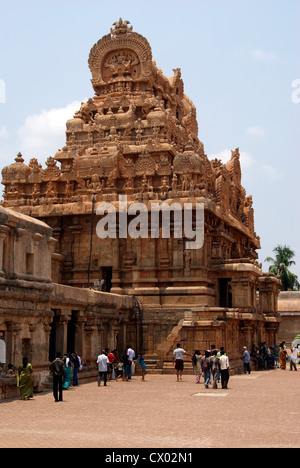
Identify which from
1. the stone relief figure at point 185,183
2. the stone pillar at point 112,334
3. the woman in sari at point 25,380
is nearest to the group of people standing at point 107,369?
the woman in sari at point 25,380

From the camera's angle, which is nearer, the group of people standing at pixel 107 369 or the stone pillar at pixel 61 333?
the group of people standing at pixel 107 369

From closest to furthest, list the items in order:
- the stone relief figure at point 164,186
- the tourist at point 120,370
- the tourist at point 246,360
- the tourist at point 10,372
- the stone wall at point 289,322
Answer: the tourist at point 10,372, the tourist at point 120,370, the tourist at point 246,360, the stone relief figure at point 164,186, the stone wall at point 289,322

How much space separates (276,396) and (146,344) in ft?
35.5

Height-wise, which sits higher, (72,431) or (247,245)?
(247,245)

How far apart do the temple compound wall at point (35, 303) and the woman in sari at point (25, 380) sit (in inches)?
50.7

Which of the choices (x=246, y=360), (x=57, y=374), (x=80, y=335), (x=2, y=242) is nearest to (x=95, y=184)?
(x=80, y=335)

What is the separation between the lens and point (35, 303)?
21031 millimetres

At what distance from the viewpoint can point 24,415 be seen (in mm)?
14922

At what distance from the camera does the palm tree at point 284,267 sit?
250ft

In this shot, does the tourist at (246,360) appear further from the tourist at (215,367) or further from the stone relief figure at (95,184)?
the stone relief figure at (95,184)

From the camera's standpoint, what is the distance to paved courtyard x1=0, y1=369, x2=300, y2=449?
11430 millimetres
